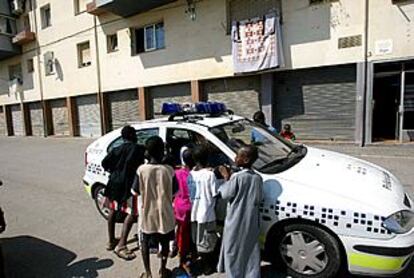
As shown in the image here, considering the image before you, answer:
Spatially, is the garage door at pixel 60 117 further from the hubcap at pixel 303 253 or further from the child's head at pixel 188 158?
the hubcap at pixel 303 253

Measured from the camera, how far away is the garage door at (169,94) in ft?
48.1

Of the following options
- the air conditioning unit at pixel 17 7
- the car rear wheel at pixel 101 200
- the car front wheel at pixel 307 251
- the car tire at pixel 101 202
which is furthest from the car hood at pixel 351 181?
the air conditioning unit at pixel 17 7

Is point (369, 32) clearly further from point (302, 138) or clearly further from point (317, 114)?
point (302, 138)

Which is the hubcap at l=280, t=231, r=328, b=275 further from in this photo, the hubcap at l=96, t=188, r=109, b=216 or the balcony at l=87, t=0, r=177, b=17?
the balcony at l=87, t=0, r=177, b=17

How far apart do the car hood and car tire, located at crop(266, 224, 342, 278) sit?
41 cm

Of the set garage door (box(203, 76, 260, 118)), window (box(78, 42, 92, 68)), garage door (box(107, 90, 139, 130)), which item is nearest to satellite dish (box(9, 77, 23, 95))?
window (box(78, 42, 92, 68))

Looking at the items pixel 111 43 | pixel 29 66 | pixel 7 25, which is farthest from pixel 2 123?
pixel 111 43

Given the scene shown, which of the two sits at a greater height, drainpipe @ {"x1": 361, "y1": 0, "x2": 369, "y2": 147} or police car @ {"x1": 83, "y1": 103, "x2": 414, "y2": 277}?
drainpipe @ {"x1": 361, "y1": 0, "x2": 369, "y2": 147}

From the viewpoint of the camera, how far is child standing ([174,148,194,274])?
3344 mm

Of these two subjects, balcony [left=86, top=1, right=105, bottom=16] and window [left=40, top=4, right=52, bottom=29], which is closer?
balcony [left=86, top=1, right=105, bottom=16]

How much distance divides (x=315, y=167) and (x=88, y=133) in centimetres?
1755

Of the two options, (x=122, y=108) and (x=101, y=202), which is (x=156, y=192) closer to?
(x=101, y=202)

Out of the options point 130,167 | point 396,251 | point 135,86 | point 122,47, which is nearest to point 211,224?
point 130,167

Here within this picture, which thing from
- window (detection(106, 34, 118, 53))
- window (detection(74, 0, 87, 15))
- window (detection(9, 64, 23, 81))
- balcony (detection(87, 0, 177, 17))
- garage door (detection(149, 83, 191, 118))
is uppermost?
window (detection(74, 0, 87, 15))
